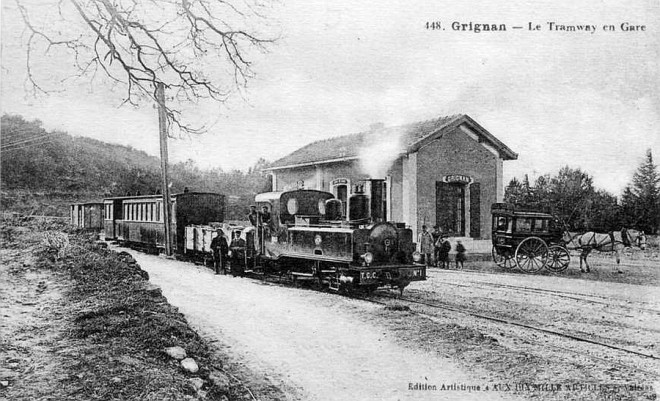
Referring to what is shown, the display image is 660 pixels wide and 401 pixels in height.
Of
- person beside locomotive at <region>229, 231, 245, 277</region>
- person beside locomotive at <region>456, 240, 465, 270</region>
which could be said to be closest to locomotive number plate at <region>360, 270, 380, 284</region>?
person beside locomotive at <region>229, 231, 245, 277</region>

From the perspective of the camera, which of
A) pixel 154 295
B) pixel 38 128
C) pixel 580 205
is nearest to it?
pixel 38 128

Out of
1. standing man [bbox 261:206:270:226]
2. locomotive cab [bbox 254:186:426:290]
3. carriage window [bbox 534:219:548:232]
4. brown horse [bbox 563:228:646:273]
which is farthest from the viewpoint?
carriage window [bbox 534:219:548:232]

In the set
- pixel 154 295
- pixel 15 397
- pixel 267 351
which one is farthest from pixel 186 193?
pixel 15 397

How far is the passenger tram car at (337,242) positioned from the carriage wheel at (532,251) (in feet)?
13.2

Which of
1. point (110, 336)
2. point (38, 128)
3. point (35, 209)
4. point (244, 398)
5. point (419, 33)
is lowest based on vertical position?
point (244, 398)

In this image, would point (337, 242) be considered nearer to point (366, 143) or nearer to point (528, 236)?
point (366, 143)

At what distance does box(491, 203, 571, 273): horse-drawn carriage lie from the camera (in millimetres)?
9906

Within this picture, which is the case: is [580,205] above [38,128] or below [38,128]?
below

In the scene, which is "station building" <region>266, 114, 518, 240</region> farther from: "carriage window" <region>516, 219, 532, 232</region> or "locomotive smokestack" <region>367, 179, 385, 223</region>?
"locomotive smokestack" <region>367, 179, 385, 223</region>

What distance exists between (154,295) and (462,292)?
4.41 metres

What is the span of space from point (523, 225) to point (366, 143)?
3.63 m

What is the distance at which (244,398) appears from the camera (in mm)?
3307

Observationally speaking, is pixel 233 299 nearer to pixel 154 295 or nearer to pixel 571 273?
pixel 154 295

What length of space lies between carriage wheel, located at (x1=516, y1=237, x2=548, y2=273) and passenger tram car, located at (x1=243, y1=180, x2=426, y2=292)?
13.2 feet
